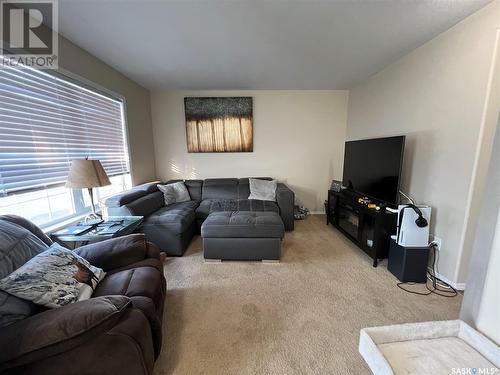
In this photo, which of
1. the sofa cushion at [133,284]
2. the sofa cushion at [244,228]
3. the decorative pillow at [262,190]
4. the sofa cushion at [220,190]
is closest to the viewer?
the sofa cushion at [133,284]

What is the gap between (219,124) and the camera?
380 centimetres

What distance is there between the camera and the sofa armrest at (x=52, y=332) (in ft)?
2.43

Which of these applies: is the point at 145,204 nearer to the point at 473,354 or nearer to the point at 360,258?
the point at 360,258

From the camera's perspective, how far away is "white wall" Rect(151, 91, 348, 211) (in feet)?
12.5

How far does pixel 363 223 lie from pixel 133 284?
250 centimetres

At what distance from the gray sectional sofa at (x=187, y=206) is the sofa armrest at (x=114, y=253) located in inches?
34.9

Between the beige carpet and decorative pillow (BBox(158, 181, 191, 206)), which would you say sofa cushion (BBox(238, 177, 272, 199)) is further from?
the beige carpet

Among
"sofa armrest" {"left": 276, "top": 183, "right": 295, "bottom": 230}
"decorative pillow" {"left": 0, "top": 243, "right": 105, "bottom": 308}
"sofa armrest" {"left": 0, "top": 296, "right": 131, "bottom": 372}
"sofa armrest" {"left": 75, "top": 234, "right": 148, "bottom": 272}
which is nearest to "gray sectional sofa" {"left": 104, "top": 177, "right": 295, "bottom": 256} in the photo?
"sofa armrest" {"left": 276, "top": 183, "right": 295, "bottom": 230}

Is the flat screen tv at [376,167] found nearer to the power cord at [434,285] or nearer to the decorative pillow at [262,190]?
the power cord at [434,285]

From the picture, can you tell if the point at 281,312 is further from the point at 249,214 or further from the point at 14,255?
the point at 14,255

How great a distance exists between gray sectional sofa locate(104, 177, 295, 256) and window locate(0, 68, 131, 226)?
0.46 m

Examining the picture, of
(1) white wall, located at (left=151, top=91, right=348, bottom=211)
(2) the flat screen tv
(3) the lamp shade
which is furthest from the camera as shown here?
(1) white wall, located at (left=151, top=91, right=348, bottom=211)

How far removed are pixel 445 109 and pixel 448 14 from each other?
78 cm

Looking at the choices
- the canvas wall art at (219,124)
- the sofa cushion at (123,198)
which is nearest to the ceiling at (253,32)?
the canvas wall art at (219,124)
